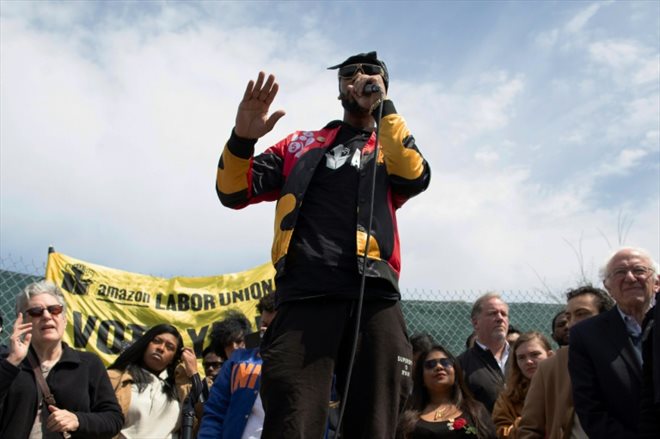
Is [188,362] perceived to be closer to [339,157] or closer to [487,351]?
[487,351]

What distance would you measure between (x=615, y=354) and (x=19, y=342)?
9.85 ft

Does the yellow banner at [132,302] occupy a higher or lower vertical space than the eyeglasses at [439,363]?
higher

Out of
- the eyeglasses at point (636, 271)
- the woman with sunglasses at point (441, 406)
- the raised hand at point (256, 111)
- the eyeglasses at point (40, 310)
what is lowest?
the woman with sunglasses at point (441, 406)

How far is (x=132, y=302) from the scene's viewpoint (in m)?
7.22

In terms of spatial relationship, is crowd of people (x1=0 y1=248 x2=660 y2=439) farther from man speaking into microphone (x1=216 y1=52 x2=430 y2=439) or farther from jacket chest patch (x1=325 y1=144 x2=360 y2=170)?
jacket chest patch (x1=325 y1=144 x2=360 y2=170)

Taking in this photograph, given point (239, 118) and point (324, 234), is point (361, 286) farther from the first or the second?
point (239, 118)

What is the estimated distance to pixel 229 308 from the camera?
7.62 metres

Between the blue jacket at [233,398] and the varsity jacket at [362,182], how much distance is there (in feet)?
5.91

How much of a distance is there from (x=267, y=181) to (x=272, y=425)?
0.91 m

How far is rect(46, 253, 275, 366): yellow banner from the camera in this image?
6930 mm

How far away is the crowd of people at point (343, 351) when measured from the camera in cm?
231

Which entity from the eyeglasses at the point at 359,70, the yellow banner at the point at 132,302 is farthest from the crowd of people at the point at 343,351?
the yellow banner at the point at 132,302

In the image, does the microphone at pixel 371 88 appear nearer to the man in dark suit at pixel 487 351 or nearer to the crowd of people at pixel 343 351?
the crowd of people at pixel 343 351

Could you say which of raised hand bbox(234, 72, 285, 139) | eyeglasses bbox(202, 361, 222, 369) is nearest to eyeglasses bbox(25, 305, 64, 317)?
raised hand bbox(234, 72, 285, 139)
